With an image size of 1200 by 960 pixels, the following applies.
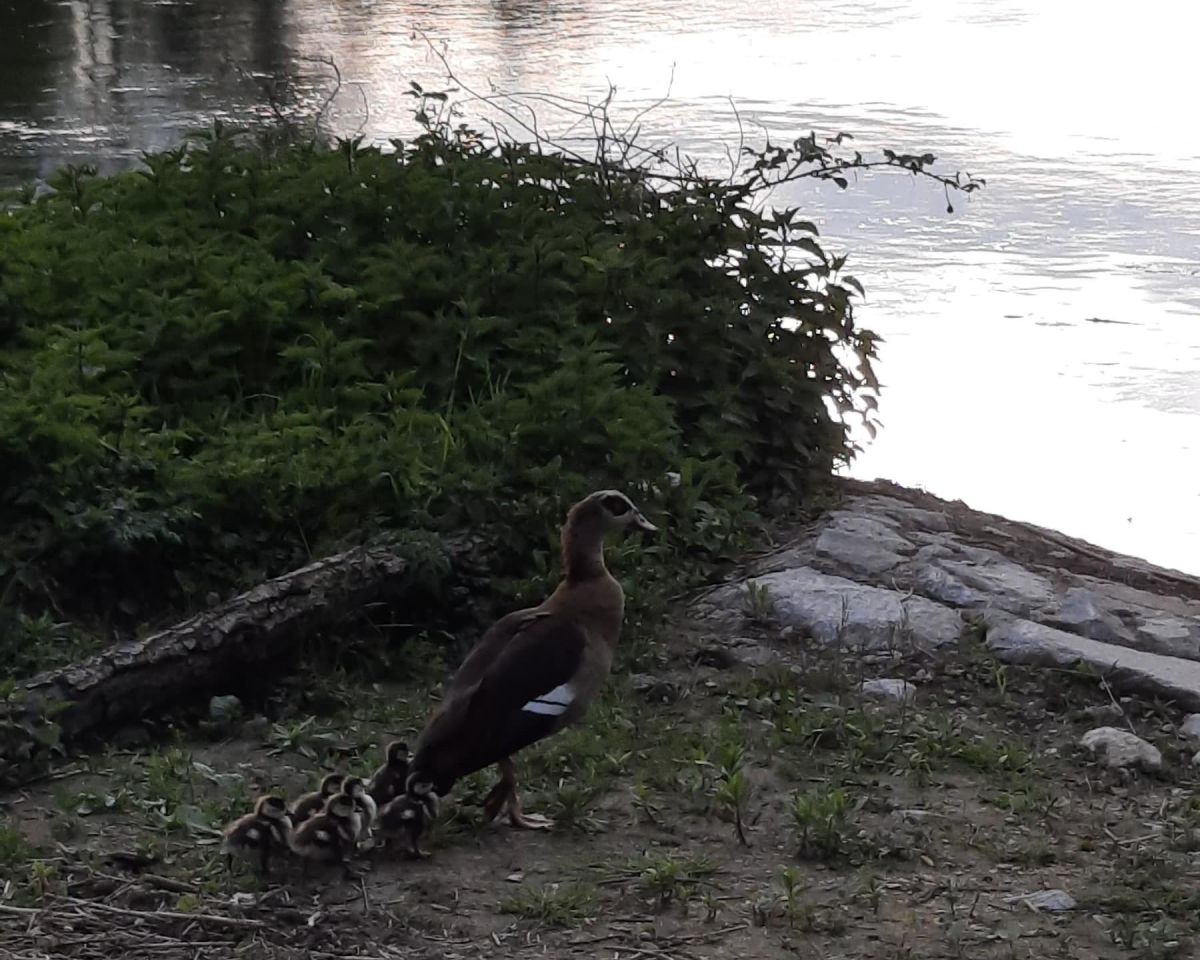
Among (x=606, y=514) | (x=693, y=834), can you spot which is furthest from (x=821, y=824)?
(x=606, y=514)

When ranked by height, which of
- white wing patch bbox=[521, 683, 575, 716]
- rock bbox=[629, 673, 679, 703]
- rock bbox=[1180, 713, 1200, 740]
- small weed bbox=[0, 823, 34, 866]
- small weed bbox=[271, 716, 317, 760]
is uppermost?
white wing patch bbox=[521, 683, 575, 716]

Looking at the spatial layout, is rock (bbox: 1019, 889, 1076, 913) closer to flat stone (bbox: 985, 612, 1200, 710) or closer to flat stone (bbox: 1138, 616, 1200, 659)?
flat stone (bbox: 985, 612, 1200, 710)

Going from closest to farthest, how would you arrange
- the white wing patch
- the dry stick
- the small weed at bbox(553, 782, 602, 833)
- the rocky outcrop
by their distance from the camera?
the dry stick < the white wing patch < the small weed at bbox(553, 782, 602, 833) < the rocky outcrop

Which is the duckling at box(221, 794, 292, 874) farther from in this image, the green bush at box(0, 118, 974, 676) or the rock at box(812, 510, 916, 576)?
the rock at box(812, 510, 916, 576)

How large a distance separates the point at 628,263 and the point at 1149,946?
3.94 m

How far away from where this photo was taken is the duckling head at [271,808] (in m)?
4.40

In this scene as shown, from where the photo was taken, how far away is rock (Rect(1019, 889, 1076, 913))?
4.50 m

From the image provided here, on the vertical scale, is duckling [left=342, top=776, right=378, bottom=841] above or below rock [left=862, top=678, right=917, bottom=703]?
above

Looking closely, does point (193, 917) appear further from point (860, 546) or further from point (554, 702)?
point (860, 546)

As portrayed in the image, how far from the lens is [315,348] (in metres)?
6.99

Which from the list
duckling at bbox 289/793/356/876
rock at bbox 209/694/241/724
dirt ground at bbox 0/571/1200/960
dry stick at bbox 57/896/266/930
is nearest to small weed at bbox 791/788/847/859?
dirt ground at bbox 0/571/1200/960

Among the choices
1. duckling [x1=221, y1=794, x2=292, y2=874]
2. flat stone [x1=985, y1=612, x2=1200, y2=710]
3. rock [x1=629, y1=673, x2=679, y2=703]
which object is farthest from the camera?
flat stone [x1=985, y1=612, x2=1200, y2=710]

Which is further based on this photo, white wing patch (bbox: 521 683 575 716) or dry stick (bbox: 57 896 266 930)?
white wing patch (bbox: 521 683 575 716)

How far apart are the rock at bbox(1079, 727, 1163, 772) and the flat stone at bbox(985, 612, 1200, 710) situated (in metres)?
0.38
